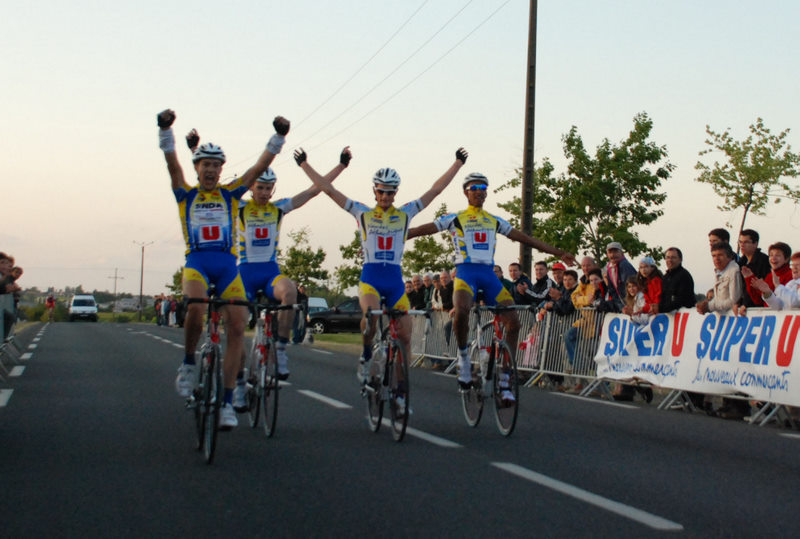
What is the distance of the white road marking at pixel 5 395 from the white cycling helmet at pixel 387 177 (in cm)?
526

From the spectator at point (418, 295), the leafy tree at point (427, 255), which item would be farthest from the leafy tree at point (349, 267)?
the spectator at point (418, 295)

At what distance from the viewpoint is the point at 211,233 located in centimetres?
780

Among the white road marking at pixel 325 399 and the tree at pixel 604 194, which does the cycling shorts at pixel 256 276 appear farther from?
the tree at pixel 604 194

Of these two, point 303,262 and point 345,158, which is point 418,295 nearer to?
point 345,158

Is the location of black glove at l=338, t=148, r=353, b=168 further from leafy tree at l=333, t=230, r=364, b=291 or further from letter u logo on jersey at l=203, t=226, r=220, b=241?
leafy tree at l=333, t=230, r=364, b=291

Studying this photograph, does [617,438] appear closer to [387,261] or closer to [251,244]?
[387,261]

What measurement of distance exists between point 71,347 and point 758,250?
18.1 metres

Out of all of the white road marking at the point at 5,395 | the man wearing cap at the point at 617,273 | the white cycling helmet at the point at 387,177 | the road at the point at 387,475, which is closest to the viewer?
the road at the point at 387,475

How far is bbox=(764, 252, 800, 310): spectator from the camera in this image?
11.4m

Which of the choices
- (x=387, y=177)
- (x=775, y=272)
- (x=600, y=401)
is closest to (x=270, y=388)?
(x=387, y=177)

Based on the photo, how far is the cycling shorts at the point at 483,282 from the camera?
9.60m

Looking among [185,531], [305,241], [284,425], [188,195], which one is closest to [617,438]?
[284,425]

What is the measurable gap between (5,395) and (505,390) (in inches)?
262

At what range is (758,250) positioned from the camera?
12766 millimetres
